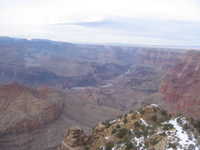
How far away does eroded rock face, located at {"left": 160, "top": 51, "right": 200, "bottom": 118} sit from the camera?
205 ft

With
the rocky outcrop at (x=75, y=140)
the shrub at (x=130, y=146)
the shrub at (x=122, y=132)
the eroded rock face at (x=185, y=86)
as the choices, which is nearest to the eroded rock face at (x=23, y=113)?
the eroded rock face at (x=185, y=86)

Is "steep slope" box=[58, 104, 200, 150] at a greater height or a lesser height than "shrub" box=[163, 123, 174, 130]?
lesser

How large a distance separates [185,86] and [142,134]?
59.9 m

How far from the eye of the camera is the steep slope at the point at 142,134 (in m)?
14.1

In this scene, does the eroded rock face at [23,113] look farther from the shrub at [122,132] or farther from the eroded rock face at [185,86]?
the shrub at [122,132]

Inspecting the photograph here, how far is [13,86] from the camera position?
206 ft

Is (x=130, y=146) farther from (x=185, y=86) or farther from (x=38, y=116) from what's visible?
(x=185, y=86)

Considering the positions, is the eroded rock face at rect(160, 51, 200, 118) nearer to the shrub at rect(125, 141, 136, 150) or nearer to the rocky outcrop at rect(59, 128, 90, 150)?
the rocky outcrop at rect(59, 128, 90, 150)

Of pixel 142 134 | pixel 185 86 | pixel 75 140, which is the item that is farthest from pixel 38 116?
pixel 142 134

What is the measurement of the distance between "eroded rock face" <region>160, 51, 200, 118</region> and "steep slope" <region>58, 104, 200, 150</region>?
40237mm

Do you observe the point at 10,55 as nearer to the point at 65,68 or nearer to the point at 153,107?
the point at 65,68

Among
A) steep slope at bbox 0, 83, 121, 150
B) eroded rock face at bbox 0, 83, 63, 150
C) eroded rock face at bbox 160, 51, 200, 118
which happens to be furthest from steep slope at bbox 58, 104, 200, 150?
eroded rock face at bbox 160, 51, 200, 118

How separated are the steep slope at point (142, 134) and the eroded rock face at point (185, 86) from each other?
40.2 metres

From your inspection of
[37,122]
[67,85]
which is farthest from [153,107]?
[67,85]
